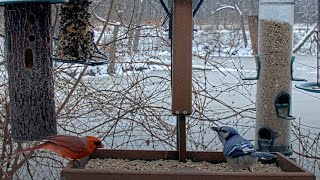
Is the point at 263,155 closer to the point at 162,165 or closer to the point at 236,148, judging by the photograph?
the point at 236,148

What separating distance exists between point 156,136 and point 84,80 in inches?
32.7

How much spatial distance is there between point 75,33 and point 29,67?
394mm

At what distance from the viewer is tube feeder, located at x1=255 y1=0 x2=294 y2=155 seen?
9.67 feet

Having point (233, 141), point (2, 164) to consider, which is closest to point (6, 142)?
point (2, 164)

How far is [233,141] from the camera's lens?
6.75 feet

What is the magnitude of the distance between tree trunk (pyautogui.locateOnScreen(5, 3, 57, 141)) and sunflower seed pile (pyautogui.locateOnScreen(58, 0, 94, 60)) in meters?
0.23

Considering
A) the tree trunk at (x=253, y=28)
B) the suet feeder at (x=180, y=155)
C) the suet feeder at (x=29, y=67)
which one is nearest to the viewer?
the suet feeder at (x=180, y=155)

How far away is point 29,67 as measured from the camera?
2586 mm

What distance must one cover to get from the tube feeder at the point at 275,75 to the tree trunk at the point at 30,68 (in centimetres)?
119

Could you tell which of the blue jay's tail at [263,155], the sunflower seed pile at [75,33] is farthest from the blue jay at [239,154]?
the sunflower seed pile at [75,33]

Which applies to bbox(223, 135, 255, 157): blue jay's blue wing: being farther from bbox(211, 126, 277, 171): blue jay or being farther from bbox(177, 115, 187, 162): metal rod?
bbox(177, 115, 187, 162): metal rod

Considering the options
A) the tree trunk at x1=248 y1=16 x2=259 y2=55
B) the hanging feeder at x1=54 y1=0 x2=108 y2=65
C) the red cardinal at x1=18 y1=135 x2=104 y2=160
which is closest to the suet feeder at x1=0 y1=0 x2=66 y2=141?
the hanging feeder at x1=54 y1=0 x2=108 y2=65

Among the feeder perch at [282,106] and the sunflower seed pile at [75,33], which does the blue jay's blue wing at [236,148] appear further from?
the sunflower seed pile at [75,33]

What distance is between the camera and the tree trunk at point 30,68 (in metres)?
2.55
